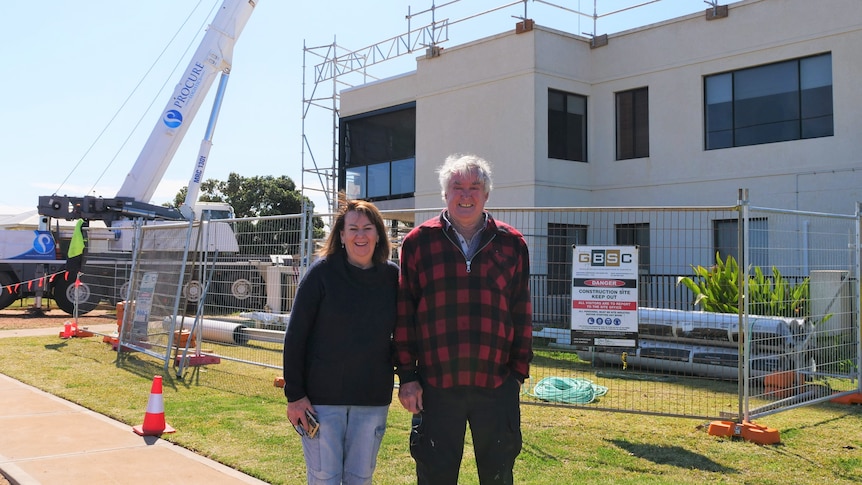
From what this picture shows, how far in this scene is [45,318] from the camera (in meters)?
18.7

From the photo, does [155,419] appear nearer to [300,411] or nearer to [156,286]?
[300,411]

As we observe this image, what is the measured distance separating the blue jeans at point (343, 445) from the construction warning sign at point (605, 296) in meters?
3.87

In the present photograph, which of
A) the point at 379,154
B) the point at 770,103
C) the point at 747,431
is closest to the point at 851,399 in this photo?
the point at 747,431

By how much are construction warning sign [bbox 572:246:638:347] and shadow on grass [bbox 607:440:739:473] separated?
38.5 inches

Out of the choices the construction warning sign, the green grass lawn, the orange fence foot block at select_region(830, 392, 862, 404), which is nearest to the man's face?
the green grass lawn

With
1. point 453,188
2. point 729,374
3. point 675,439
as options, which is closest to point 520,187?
point 729,374

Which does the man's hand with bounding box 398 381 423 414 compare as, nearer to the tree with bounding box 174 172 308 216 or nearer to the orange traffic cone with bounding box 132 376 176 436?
the orange traffic cone with bounding box 132 376 176 436

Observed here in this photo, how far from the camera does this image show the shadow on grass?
548cm

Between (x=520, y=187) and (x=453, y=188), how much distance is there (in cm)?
1322

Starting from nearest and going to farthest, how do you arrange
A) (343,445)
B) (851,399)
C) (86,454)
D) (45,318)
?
1. (343,445)
2. (86,454)
3. (851,399)
4. (45,318)

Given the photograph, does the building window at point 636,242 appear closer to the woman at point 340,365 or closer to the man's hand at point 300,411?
the woman at point 340,365

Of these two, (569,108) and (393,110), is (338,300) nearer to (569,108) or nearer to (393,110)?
(569,108)

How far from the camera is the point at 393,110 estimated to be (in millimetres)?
20578

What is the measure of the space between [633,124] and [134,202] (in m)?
14.1
